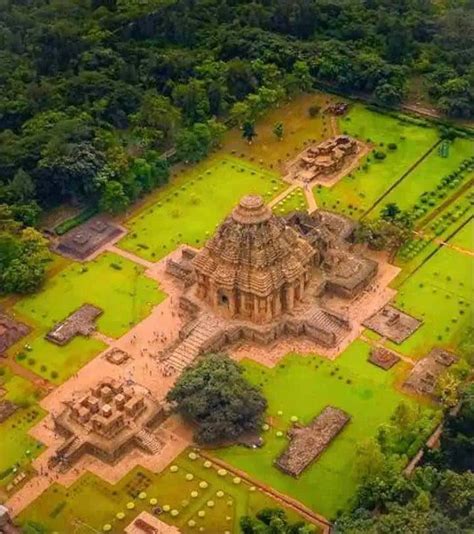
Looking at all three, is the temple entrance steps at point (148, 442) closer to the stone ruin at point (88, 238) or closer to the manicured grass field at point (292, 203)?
the stone ruin at point (88, 238)

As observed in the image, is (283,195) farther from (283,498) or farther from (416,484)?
(416,484)

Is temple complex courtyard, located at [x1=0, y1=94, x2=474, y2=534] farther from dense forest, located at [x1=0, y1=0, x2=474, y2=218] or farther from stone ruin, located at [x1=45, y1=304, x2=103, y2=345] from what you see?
dense forest, located at [x1=0, y1=0, x2=474, y2=218]

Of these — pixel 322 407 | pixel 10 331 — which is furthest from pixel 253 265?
pixel 10 331

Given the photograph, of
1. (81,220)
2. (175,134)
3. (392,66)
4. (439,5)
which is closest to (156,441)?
(81,220)

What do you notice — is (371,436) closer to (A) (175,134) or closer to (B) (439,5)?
(A) (175,134)

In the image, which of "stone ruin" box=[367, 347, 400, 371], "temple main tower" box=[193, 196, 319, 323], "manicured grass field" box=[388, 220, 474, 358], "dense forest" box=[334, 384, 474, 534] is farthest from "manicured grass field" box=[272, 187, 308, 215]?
"dense forest" box=[334, 384, 474, 534]

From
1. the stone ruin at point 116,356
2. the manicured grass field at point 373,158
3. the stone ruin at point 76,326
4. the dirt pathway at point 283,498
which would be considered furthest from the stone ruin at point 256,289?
the manicured grass field at point 373,158
